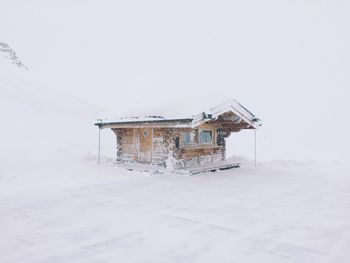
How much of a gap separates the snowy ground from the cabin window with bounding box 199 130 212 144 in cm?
419

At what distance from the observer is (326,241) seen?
5520 mm

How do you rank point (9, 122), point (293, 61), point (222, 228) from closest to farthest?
1. point (222, 228)
2. point (9, 122)
3. point (293, 61)

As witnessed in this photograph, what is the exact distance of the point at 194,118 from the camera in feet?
42.9

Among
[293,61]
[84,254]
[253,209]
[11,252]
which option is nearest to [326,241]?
[253,209]

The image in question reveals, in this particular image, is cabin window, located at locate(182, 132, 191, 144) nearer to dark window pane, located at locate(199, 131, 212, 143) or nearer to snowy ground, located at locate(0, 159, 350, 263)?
dark window pane, located at locate(199, 131, 212, 143)

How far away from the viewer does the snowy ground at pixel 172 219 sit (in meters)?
4.97

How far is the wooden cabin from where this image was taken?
46.5 feet

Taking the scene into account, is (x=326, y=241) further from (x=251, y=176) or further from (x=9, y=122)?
(x=9, y=122)

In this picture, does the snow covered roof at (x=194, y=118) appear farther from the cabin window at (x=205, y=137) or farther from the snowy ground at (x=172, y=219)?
the snowy ground at (x=172, y=219)

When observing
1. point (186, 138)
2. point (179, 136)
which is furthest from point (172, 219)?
point (186, 138)

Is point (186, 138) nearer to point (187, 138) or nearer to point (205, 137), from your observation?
point (187, 138)

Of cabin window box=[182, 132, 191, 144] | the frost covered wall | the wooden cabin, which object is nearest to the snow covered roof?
the wooden cabin

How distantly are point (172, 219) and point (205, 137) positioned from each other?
10.1 metres

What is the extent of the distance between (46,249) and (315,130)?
2184 inches
